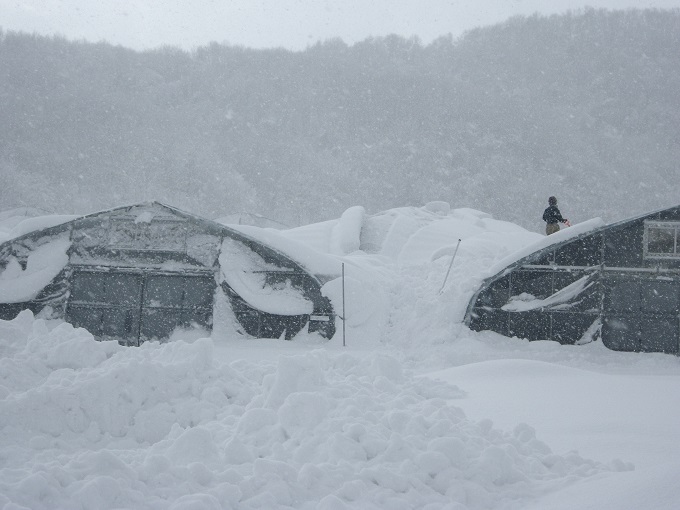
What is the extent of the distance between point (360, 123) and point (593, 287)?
68135mm

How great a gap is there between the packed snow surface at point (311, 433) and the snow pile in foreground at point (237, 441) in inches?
0.5

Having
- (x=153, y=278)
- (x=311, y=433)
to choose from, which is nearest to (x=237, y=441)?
(x=311, y=433)

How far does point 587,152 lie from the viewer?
7525 centimetres

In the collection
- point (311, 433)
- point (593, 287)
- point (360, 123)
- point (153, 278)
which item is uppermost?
point (360, 123)

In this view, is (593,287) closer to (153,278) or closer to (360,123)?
(153,278)

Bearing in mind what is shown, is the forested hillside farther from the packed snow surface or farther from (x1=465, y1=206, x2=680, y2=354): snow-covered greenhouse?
the packed snow surface

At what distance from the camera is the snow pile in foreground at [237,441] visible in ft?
13.7

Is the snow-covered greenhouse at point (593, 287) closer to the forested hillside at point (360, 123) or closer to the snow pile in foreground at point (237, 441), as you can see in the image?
the snow pile in foreground at point (237, 441)

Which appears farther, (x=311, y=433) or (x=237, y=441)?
(x=311, y=433)

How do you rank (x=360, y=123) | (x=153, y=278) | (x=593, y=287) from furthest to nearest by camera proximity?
(x=360, y=123) → (x=153, y=278) → (x=593, y=287)

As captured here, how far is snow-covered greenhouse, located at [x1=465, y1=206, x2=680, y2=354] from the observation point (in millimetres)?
15875

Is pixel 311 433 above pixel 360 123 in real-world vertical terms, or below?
below

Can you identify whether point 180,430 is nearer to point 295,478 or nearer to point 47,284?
point 295,478

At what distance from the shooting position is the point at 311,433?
17.2 feet
